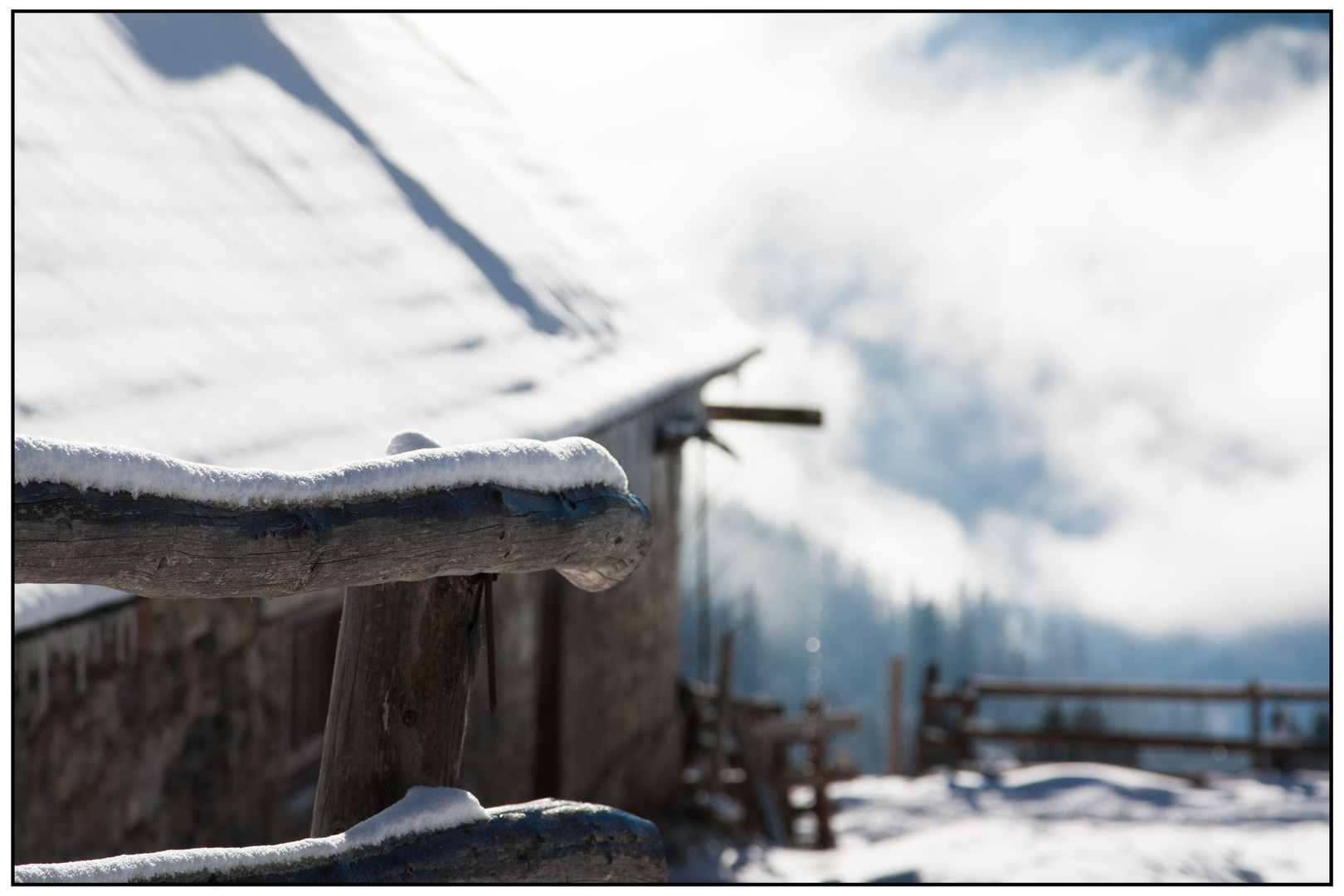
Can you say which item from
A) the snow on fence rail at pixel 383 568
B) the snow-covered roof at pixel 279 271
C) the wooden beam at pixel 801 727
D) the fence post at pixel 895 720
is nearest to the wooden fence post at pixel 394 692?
the snow on fence rail at pixel 383 568

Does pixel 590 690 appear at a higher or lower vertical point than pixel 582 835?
lower

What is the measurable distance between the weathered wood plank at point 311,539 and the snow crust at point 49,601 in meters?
0.73

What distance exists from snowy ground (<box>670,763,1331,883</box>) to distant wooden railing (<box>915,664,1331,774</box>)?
0.84 ft

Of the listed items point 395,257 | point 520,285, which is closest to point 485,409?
point 395,257

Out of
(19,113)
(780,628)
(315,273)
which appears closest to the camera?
(19,113)

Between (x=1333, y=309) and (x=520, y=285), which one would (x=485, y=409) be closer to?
(x=520, y=285)

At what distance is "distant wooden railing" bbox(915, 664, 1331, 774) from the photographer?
889 cm

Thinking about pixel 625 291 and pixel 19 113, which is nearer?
pixel 19 113

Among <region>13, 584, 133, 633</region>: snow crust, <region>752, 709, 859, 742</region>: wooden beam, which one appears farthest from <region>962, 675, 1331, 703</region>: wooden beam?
<region>13, 584, 133, 633</region>: snow crust

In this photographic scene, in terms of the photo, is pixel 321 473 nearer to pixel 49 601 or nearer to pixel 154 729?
pixel 49 601

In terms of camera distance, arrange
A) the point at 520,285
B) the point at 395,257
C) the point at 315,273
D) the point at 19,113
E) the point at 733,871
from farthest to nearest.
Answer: the point at 733,871
the point at 520,285
the point at 395,257
the point at 315,273
the point at 19,113

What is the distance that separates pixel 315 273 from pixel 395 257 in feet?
2.00

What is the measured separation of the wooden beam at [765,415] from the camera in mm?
7332

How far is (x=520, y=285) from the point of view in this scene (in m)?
4.75
